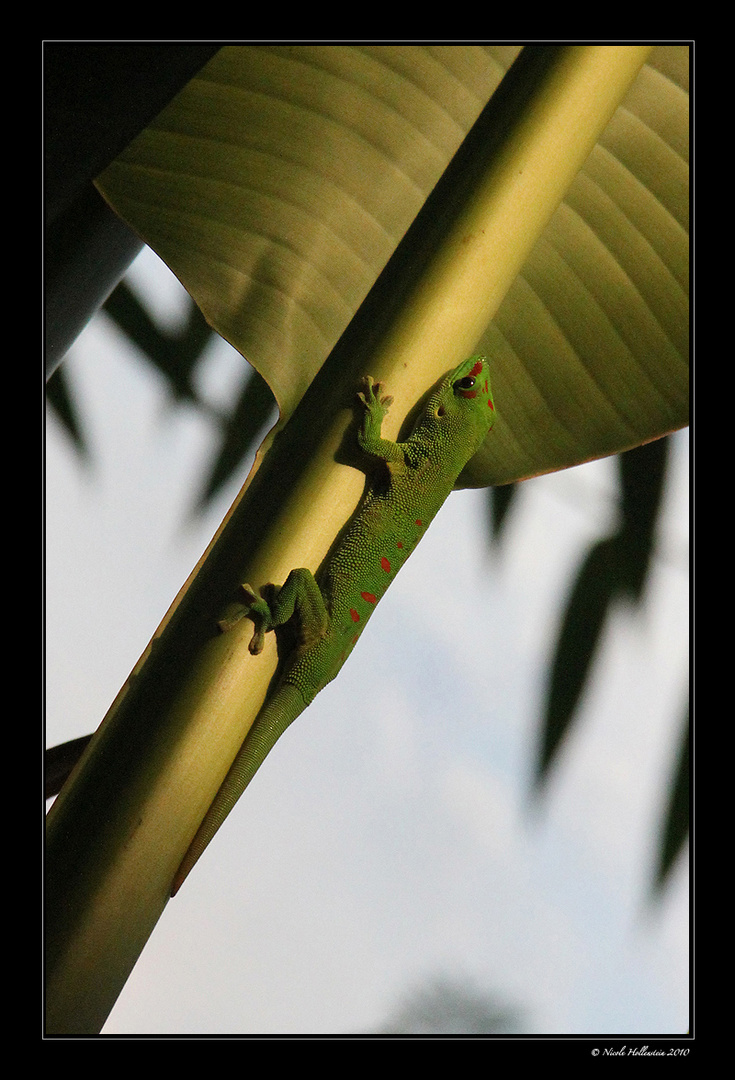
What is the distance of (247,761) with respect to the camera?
110cm

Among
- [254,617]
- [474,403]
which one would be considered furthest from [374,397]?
[474,403]

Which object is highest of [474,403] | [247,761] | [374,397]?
[474,403]

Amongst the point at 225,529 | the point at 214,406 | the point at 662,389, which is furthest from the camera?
the point at 214,406

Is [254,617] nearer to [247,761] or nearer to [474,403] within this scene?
[247,761]

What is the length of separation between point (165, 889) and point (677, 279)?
1.43 metres

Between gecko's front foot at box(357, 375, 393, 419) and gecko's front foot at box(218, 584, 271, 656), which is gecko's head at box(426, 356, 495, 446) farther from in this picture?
gecko's front foot at box(218, 584, 271, 656)

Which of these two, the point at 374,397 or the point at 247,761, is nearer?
the point at 374,397

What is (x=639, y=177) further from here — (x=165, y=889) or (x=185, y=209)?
(x=165, y=889)

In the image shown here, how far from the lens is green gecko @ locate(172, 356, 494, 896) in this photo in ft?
3.03

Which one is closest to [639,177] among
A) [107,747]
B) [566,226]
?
[566,226]

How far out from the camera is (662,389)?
1499 millimetres

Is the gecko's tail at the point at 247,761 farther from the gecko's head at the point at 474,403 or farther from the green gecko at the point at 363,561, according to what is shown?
the gecko's head at the point at 474,403

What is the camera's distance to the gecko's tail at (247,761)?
0.85 m

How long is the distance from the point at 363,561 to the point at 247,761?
46cm
